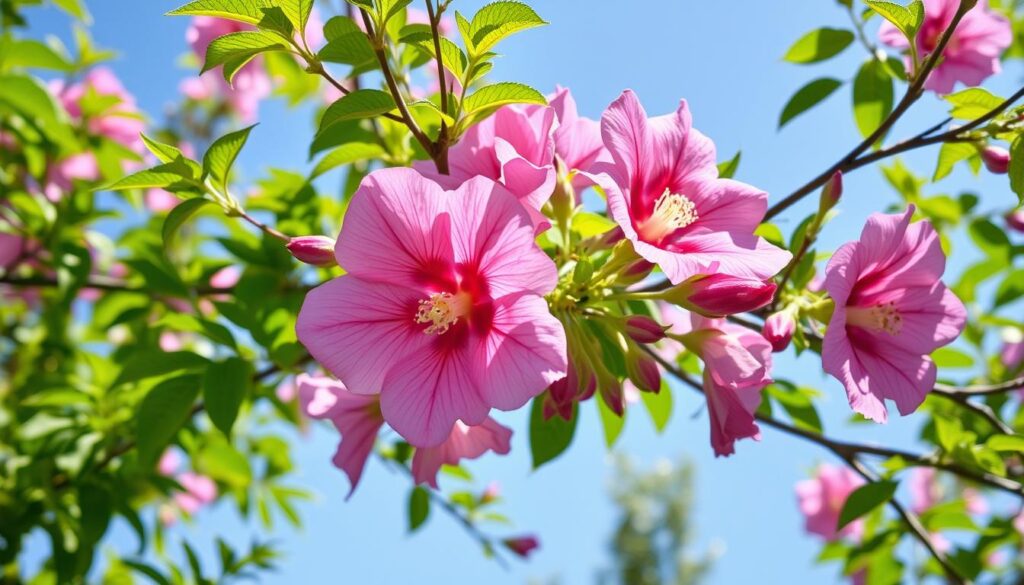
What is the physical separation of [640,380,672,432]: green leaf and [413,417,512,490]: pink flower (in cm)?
50

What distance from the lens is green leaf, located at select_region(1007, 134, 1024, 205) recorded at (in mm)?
1309

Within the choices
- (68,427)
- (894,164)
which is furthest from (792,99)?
(68,427)

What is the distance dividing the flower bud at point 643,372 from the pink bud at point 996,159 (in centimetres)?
75

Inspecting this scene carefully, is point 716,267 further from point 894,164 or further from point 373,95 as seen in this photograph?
point 894,164

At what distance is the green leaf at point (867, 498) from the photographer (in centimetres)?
172

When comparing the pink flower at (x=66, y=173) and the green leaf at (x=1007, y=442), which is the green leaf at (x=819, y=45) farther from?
the pink flower at (x=66, y=173)

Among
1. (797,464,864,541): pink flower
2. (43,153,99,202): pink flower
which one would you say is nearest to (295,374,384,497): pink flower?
(43,153,99,202): pink flower

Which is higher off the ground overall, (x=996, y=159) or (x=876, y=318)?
(x=996, y=159)

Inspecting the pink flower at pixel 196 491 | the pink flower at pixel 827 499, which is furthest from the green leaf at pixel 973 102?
the pink flower at pixel 196 491

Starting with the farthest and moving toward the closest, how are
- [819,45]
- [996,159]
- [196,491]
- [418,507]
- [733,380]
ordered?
[196,491]
[418,507]
[819,45]
[996,159]
[733,380]

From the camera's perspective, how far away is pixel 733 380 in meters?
1.26

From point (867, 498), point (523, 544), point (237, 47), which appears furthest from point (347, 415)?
point (523, 544)

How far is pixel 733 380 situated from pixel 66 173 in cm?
255

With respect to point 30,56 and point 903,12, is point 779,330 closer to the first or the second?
point 903,12
